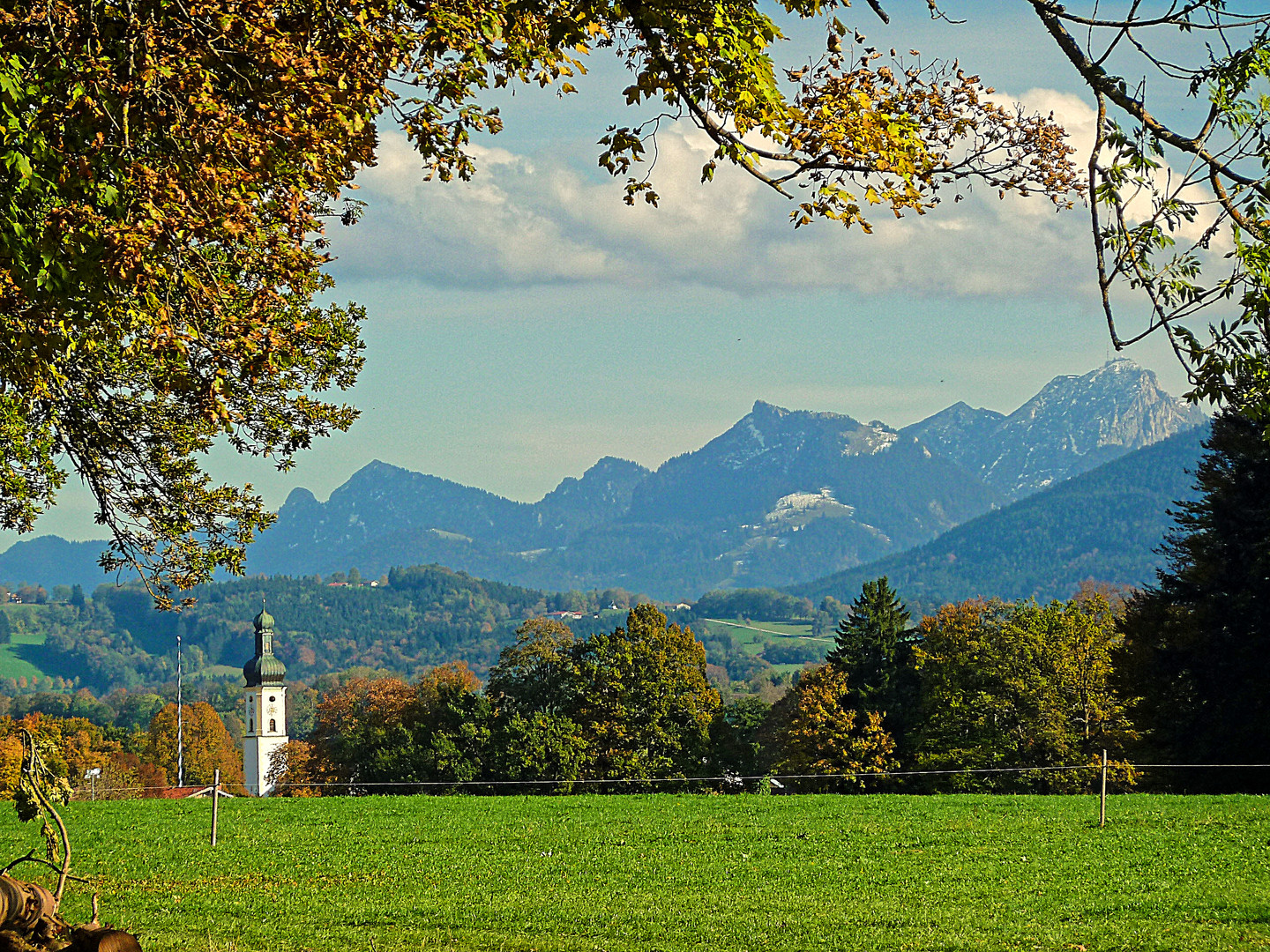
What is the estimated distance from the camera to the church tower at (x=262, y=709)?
11863 centimetres

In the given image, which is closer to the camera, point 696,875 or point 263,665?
point 696,875

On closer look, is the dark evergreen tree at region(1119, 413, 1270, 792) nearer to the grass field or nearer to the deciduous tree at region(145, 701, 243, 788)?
the grass field

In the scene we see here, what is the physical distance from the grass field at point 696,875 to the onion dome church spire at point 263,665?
98854 mm

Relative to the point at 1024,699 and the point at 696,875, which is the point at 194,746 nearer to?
the point at 1024,699

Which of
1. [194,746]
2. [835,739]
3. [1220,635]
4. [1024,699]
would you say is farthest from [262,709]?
[1220,635]

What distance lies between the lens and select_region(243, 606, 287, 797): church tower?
11863 cm

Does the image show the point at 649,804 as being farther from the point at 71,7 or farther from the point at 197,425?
the point at 71,7

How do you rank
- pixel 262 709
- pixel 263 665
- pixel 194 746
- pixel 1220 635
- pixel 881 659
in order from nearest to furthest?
pixel 1220 635 → pixel 881 659 → pixel 194 746 → pixel 262 709 → pixel 263 665

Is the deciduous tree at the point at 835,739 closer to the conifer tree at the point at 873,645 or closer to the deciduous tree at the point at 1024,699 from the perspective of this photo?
the conifer tree at the point at 873,645

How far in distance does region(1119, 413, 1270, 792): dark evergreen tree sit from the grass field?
6572 millimetres

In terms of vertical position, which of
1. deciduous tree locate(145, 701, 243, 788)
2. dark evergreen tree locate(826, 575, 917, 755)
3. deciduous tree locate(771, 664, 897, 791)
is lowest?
deciduous tree locate(145, 701, 243, 788)

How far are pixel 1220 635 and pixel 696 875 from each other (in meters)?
20.0

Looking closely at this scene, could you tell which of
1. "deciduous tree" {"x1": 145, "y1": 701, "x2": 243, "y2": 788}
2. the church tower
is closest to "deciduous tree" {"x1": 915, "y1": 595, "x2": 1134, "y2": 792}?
"deciduous tree" {"x1": 145, "y1": 701, "x2": 243, "y2": 788}

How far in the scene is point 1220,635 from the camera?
3005 centimetres
